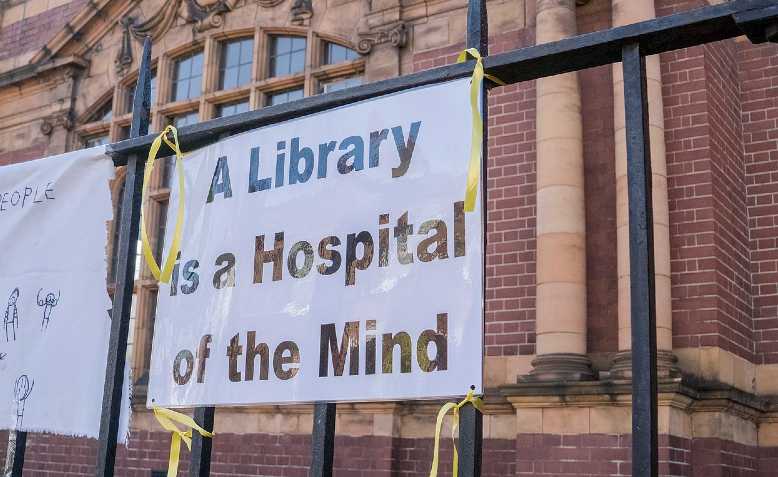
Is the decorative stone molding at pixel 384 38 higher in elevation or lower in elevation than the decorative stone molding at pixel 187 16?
lower

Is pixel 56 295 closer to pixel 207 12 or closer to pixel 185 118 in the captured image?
pixel 185 118

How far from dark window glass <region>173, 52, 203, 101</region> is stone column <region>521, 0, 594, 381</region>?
5.10 meters

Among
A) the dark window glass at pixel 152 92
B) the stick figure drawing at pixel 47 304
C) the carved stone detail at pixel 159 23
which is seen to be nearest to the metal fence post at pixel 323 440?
the stick figure drawing at pixel 47 304

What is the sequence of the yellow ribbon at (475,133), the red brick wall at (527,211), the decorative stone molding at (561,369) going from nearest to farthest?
the yellow ribbon at (475,133), the decorative stone molding at (561,369), the red brick wall at (527,211)

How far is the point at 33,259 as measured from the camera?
13.2ft

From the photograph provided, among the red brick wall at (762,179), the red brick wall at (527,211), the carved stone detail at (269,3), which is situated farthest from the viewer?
the carved stone detail at (269,3)

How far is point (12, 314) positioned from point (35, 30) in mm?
11723

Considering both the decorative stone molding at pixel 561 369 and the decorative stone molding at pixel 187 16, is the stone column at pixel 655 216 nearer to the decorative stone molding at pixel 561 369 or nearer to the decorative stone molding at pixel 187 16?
the decorative stone molding at pixel 561 369

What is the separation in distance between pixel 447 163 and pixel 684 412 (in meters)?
5.47

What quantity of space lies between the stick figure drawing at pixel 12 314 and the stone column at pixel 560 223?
5.05 meters

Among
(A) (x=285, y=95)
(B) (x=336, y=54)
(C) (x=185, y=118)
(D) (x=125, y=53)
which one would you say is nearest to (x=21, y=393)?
(B) (x=336, y=54)

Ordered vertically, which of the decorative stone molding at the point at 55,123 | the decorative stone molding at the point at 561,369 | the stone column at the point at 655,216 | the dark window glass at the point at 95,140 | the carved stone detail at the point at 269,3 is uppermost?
the carved stone detail at the point at 269,3

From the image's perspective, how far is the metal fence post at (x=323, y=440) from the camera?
3.05 metres

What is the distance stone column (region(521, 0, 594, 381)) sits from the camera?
8.23 m
